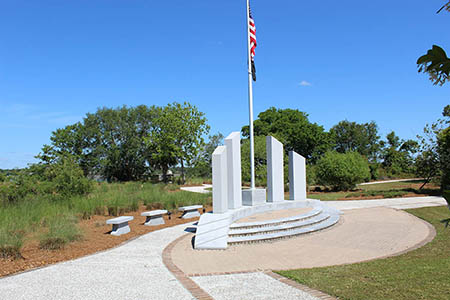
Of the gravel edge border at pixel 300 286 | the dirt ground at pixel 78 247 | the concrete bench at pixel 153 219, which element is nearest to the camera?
the gravel edge border at pixel 300 286

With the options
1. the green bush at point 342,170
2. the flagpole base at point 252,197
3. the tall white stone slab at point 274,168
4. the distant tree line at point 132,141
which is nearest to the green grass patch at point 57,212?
the flagpole base at point 252,197

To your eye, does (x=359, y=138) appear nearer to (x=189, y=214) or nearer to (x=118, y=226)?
(x=189, y=214)

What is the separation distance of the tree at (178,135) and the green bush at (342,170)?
14344 millimetres

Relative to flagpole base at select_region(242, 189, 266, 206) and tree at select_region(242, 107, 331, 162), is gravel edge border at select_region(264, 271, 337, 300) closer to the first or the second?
flagpole base at select_region(242, 189, 266, 206)

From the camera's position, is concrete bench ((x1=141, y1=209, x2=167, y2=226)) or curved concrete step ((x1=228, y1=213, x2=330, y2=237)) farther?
concrete bench ((x1=141, y1=209, x2=167, y2=226))

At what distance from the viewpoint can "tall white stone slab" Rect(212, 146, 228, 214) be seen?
1092 centimetres

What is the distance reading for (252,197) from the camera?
13281 millimetres

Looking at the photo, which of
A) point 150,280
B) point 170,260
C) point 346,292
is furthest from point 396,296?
point 170,260

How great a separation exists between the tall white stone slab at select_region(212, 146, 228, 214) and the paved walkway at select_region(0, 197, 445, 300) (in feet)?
11.4

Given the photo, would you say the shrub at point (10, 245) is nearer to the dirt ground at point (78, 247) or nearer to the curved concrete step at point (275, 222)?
the dirt ground at point (78, 247)

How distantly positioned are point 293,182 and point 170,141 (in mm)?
21135

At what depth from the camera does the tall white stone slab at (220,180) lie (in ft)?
35.8

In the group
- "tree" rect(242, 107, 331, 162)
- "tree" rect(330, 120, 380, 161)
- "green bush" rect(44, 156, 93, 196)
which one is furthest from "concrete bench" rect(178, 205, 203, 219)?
"tree" rect(330, 120, 380, 161)

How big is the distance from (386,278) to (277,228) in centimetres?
502
